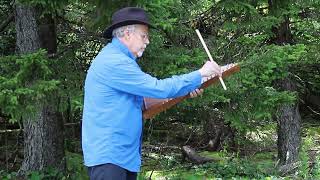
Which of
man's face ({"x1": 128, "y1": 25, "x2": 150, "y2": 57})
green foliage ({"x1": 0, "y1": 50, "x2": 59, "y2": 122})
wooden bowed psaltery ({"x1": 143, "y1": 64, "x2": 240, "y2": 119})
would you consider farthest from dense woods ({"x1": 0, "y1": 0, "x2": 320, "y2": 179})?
man's face ({"x1": 128, "y1": 25, "x2": 150, "y2": 57})

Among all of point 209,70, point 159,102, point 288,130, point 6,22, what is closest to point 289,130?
point 288,130

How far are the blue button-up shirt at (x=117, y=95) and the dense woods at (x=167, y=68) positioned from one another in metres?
1.49

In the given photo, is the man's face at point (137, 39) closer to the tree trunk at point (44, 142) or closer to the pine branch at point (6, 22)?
the tree trunk at point (44, 142)

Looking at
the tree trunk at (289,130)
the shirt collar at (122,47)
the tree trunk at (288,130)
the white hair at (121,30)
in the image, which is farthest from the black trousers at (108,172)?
the tree trunk at (289,130)

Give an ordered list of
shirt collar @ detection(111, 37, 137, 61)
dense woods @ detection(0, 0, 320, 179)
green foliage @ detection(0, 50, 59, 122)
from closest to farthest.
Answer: shirt collar @ detection(111, 37, 137, 61), green foliage @ detection(0, 50, 59, 122), dense woods @ detection(0, 0, 320, 179)

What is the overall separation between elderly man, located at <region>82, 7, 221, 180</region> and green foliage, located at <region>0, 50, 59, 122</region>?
148cm

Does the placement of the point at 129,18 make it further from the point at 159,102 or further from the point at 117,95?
the point at 159,102

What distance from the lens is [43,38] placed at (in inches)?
269

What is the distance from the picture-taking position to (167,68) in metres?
5.56

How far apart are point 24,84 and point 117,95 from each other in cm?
202

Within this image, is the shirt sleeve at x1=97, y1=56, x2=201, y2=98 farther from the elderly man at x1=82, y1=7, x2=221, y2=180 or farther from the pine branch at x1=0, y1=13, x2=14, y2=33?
the pine branch at x1=0, y1=13, x2=14, y2=33

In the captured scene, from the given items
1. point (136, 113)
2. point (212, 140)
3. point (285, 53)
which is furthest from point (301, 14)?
point (136, 113)

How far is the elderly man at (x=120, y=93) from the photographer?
3.39 metres

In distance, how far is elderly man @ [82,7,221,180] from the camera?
134 inches
